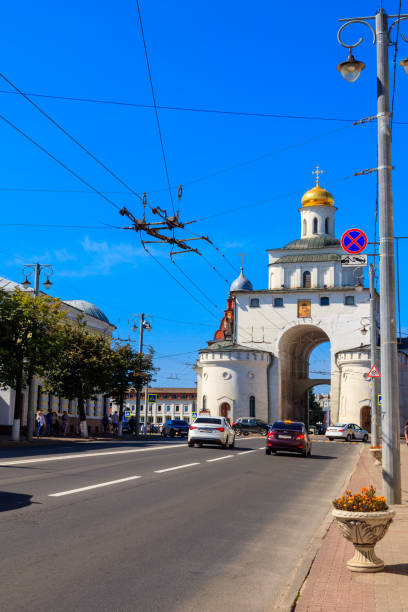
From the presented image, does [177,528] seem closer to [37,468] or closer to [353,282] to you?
[37,468]

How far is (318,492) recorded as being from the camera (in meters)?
15.6

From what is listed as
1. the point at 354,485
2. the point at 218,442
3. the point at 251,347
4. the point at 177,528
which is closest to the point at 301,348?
the point at 251,347

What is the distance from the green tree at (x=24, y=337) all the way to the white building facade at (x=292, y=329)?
4373 cm

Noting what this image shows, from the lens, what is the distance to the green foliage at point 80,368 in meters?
42.0

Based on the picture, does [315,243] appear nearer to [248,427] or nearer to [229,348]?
[229,348]

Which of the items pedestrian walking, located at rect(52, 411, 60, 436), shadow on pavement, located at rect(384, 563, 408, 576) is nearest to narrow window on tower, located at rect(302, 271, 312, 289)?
pedestrian walking, located at rect(52, 411, 60, 436)

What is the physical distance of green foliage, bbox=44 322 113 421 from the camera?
4200 centimetres

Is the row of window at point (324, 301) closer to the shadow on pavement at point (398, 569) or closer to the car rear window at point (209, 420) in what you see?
the car rear window at point (209, 420)

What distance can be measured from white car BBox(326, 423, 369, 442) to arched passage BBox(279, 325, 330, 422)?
21.0m

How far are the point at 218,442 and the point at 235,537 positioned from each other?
22.8 metres

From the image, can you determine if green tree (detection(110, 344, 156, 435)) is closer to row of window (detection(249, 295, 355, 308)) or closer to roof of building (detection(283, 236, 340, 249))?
row of window (detection(249, 295, 355, 308))

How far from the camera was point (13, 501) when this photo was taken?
10.9 m

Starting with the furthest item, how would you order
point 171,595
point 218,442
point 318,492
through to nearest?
point 218,442
point 318,492
point 171,595

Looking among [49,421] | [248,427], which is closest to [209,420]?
[49,421]
